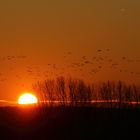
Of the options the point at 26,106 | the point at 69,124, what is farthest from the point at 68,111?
the point at 26,106

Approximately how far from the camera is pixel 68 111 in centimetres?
9250

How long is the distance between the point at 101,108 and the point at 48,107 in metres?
11.1

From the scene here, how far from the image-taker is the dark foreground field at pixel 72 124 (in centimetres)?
6419

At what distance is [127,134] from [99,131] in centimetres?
637

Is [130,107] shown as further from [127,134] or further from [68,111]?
[127,134]

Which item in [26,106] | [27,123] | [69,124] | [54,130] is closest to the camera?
[54,130]

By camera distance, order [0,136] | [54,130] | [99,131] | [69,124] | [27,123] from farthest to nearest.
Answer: [27,123]
[69,124]
[54,130]
[99,131]
[0,136]

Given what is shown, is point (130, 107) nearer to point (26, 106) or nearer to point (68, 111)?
point (68, 111)

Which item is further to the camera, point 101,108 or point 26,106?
point 26,106

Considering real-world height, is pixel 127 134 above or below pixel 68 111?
below

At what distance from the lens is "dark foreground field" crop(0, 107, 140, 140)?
6419 centimetres

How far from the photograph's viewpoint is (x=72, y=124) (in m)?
78.4

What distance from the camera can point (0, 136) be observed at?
6125cm

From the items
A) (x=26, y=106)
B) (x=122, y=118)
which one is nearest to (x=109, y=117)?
(x=122, y=118)
